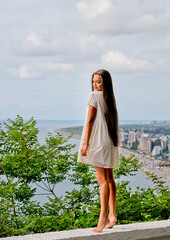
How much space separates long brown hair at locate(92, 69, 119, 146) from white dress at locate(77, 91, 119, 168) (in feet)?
0.12

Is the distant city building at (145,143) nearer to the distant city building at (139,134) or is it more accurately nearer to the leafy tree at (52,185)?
the distant city building at (139,134)

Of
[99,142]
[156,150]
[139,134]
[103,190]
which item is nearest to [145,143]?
[156,150]

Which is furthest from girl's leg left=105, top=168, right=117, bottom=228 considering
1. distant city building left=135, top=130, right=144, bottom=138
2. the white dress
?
distant city building left=135, top=130, right=144, bottom=138

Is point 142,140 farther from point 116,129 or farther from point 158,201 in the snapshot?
point 116,129

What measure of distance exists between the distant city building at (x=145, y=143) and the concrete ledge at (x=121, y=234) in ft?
10.5

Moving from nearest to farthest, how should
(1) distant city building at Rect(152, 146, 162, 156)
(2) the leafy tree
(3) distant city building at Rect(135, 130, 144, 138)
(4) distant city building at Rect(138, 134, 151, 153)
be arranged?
1. (2) the leafy tree
2. (1) distant city building at Rect(152, 146, 162, 156)
3. (4) distant city building at Rect(138, 134, 151, 153)
4. (3) distant city building at Rect(135, 130, 144, 138)

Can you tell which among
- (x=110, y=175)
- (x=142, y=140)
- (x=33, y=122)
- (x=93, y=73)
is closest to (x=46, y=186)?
(x=33, y=122)

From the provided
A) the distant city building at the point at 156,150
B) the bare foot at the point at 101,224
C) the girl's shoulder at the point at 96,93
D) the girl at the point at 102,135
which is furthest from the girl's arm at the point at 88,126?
the distant city building at the point at 156,150

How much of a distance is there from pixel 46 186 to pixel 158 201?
149cm

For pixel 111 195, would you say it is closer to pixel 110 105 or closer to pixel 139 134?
pixel 110 105

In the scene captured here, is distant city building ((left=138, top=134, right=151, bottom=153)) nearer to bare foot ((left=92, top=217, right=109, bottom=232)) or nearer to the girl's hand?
bare foot ((left=92, top=217, right=109, bottom=232))

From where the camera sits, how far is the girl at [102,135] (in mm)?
3045

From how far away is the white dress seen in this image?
304 cm

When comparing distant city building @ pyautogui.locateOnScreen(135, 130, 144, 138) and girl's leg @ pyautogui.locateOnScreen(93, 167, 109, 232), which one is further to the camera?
distant city building @ pyautogui.locateOnScreen(135, 130, 144, 138)
